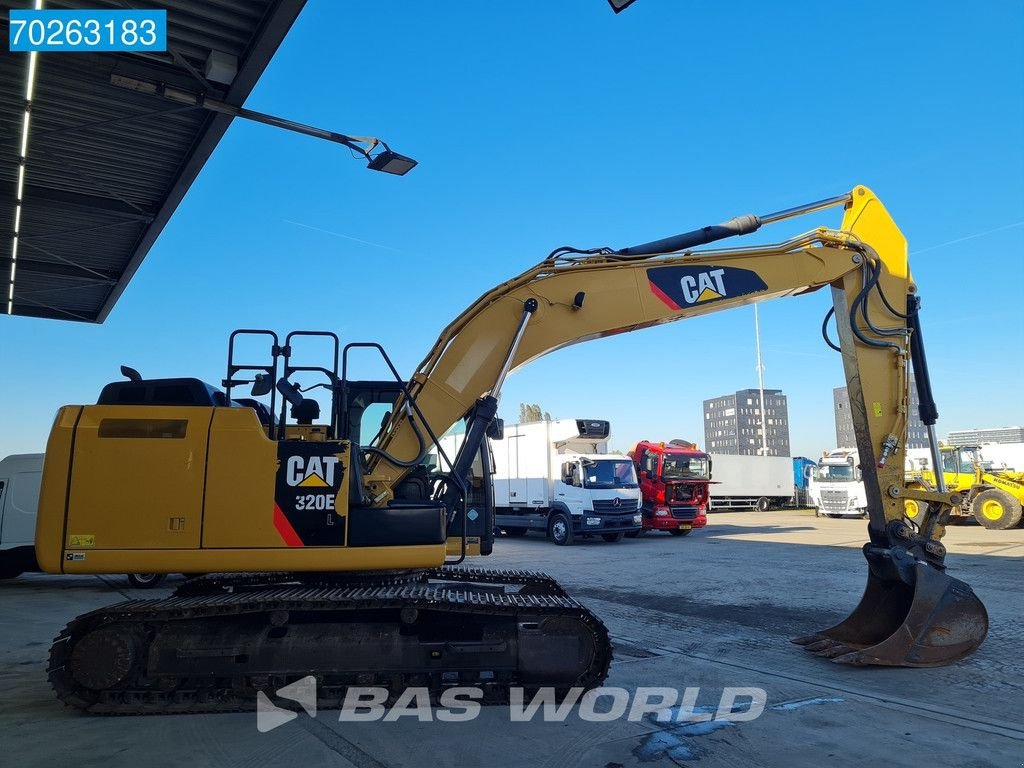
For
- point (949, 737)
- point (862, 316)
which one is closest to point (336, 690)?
point (949, 737)

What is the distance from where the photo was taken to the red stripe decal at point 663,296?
7059mm

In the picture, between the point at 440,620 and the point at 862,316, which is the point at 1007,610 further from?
the point at 440,620

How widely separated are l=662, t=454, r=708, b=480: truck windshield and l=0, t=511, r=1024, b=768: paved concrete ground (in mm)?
12694

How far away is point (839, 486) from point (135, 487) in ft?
104

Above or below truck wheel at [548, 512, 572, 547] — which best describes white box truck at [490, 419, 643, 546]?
above

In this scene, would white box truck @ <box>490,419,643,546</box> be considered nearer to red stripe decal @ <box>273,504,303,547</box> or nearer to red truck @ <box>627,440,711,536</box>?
red truck @ <box>627,440,711,536</box>

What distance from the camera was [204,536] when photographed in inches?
220

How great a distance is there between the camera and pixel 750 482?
4009 centimetres

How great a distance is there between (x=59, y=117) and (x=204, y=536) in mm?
6321

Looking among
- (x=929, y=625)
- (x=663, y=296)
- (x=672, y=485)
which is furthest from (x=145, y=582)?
(x=672, y=485)

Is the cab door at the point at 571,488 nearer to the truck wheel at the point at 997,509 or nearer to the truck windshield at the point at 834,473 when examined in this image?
the truck wheel at the point at 997,509

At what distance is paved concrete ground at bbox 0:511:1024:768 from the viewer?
14.8ft

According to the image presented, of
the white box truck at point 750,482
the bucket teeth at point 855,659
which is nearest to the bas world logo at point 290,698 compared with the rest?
the bucket teeth at point 855,659

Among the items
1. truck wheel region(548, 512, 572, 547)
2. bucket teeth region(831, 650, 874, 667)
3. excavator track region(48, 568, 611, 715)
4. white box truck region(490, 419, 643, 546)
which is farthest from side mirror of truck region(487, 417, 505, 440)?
truck wheel region(548, 512, 572, 547)
